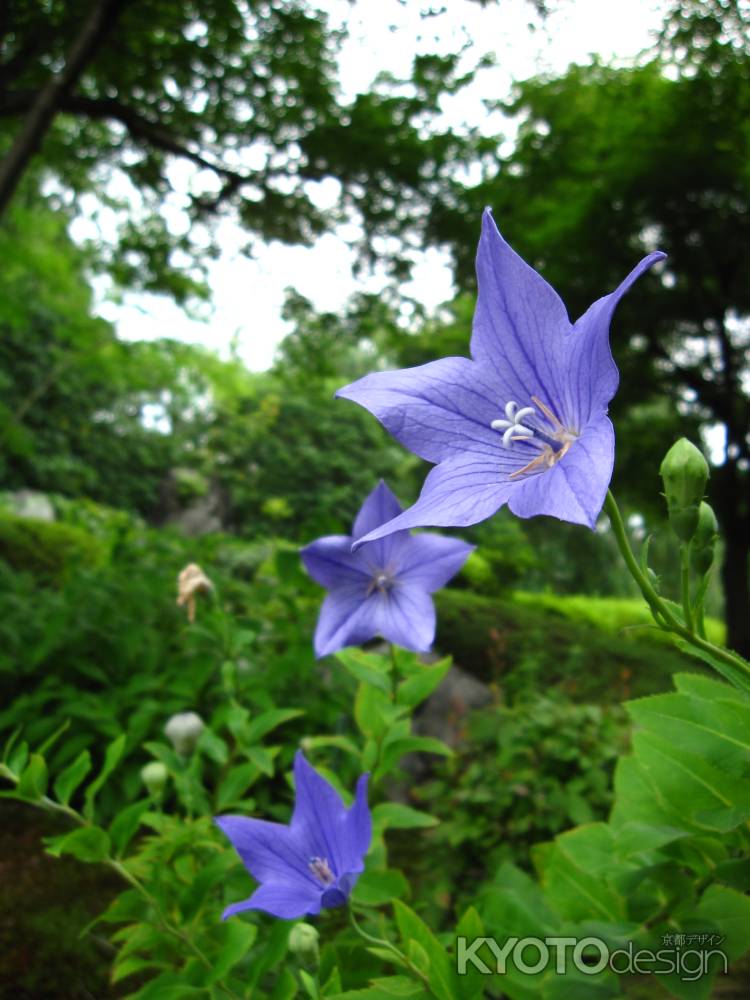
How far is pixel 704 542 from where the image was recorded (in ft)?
1.97

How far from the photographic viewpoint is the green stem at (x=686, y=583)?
22.3 inches

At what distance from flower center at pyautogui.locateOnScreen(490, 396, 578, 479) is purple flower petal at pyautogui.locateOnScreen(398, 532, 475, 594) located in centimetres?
42

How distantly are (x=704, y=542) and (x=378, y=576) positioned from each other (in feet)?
1.92

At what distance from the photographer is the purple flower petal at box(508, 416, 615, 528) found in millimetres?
477

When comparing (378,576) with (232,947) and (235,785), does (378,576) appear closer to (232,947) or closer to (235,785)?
(235,785)

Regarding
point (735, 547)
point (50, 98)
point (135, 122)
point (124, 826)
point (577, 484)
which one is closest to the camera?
point (577, 484)

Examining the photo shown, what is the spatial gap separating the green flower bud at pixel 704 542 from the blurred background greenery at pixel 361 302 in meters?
0.08

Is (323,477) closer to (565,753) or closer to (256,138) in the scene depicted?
(256,138)

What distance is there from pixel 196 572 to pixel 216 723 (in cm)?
33

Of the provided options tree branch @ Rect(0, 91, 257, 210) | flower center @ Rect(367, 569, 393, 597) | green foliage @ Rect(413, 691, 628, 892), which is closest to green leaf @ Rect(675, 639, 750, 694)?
flower center @ Rect(367, 569, 393, 597)

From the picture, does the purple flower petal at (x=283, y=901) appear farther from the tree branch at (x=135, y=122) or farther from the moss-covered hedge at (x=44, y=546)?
the tree branch at (x=135, y=122)

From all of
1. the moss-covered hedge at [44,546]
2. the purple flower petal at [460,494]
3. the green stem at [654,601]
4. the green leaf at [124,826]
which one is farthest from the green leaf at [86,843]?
the moss-covered hedge at [44,546]

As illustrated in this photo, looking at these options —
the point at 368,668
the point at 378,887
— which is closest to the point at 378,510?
the point at 368,668

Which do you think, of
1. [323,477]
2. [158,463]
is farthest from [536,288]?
[158,463]
